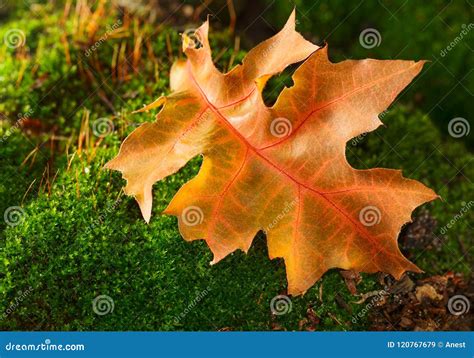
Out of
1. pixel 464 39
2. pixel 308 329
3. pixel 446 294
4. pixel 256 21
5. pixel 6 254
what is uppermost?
pixel 464 39

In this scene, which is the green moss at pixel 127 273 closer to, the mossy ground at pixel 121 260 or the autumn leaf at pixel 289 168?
the mossy ground at pixel 121 260

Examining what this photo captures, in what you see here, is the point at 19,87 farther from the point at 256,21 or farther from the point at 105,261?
the point at 256,21

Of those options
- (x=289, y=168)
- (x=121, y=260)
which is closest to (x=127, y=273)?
(x=121, y=260)

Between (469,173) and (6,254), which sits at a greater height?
(469,173)

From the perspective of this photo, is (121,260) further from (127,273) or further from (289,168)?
(289,168)

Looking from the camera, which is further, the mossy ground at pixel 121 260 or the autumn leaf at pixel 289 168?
the mossy ground at pixel 121 260

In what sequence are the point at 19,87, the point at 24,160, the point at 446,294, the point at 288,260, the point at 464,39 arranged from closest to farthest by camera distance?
the point at 288,260 → the point at 446,294 → the point at 24,160 → the point at 19,87 → the point at 464,39

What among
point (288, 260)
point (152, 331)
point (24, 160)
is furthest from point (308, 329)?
point (24, 160)

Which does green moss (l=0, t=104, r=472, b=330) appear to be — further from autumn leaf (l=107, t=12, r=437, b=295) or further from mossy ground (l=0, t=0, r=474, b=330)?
autumn leaf (l=107, t=12, r=437, b=295)

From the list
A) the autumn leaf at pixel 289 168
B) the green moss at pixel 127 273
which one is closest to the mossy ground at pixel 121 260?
the green moss at pixel 127 273
